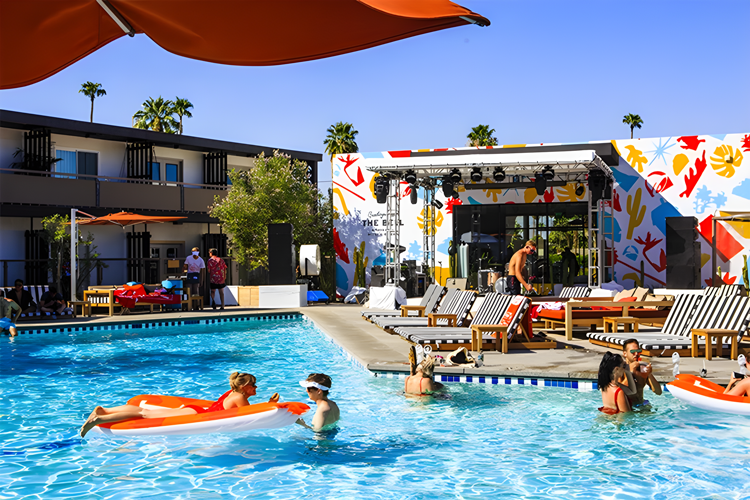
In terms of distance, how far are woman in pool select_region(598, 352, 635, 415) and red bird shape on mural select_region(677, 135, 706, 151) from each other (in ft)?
46.3

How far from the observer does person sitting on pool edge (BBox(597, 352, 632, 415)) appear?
5.98m

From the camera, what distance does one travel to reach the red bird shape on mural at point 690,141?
18.1 m

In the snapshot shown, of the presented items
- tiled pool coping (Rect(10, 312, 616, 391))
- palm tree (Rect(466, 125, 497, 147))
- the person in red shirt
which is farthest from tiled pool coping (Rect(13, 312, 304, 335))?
palm tree (Rect(466, 125, 497, 147))

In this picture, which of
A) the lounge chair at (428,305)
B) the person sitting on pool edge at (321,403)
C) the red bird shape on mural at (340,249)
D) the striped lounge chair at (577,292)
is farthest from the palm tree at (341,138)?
the person sitting on pool edge at (321,403)

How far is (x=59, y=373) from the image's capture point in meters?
8.94

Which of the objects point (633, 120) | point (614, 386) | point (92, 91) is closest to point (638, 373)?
point (614, 386)

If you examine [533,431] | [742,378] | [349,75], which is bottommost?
[533,431]

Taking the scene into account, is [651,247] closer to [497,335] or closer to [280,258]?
[280,258]

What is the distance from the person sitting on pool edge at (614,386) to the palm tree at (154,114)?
44.5 metres

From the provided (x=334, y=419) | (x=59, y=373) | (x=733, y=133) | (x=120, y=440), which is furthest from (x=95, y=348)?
(x=733, y=133)

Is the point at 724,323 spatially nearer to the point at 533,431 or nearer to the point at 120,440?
the point at 533,431

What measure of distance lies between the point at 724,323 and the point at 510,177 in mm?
12031

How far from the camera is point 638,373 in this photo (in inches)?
245

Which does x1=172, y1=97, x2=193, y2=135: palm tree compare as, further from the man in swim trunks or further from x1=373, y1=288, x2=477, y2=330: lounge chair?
the man in swim trunks
